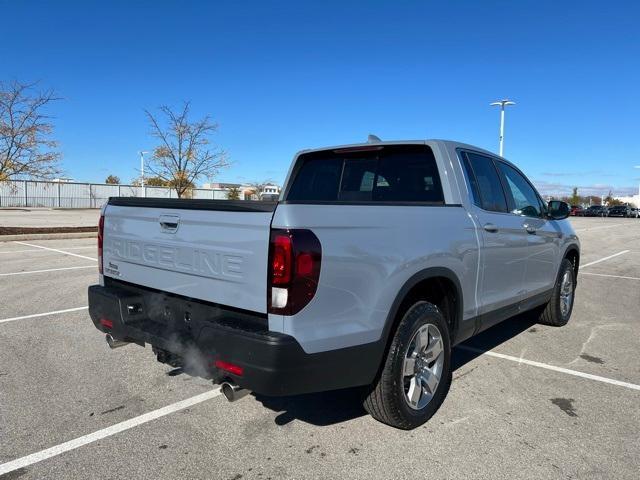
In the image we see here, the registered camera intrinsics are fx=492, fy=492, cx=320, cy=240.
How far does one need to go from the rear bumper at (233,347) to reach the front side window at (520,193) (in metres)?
2.57

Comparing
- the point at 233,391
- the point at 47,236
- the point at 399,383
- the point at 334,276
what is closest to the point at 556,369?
the point at 399,383

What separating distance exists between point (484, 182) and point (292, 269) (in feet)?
7.98

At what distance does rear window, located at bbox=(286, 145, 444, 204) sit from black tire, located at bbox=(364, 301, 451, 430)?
100 centimetres

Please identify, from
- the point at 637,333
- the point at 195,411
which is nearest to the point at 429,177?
the point at 195,411

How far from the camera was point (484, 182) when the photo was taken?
420cm

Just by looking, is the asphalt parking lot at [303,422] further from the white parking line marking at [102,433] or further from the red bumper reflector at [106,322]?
the red bumper reflector at [106,322]

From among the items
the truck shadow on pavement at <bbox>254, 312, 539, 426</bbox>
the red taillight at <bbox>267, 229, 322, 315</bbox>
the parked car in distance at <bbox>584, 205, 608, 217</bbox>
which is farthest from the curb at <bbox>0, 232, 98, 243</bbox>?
the parked car in distance at <bbox>584, 205, 608, 217</bbox>

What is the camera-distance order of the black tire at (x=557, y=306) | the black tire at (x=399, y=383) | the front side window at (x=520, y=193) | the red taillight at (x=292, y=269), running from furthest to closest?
the black tire at (x=557, y=306) < the front side window at (x=520, y=193) < the black tire at (x=399, y=383) < the red taillight at (x=292, y=269)

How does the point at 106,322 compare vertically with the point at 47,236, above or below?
above

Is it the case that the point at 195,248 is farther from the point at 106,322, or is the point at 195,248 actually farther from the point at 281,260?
the point at 106,322

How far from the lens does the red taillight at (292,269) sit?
7.95ft

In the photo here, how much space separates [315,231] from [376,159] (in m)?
1.85

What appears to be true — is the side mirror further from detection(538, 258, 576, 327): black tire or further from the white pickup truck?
the white pickup truck

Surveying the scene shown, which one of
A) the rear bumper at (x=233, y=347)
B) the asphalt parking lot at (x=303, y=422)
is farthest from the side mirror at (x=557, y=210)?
the rear bumper at (x=233, y=347)
